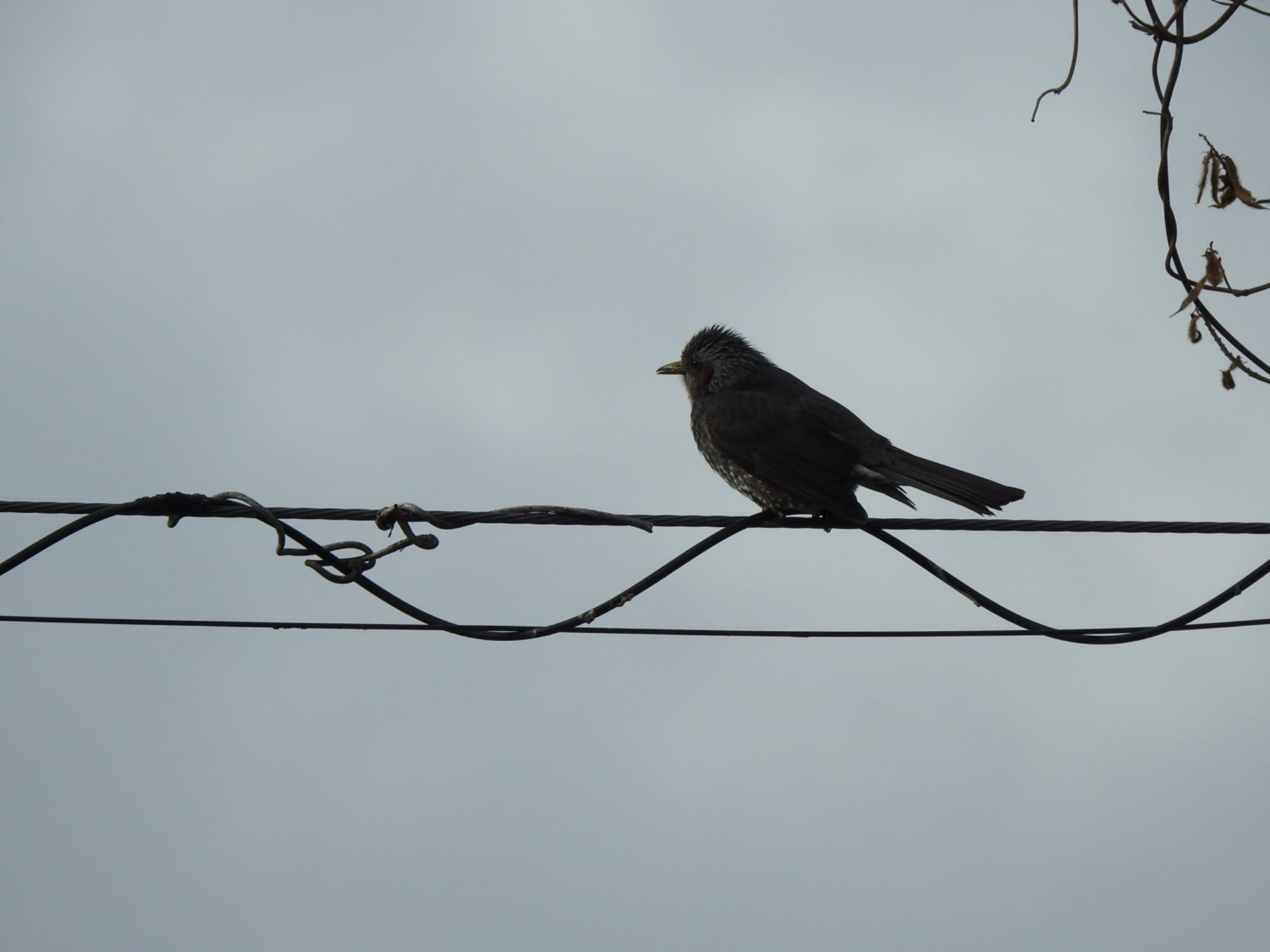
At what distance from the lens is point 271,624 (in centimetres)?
540

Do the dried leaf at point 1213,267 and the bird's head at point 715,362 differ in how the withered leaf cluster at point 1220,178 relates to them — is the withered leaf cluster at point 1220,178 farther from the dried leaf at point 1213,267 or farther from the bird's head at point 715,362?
the bird's head at point 715,362

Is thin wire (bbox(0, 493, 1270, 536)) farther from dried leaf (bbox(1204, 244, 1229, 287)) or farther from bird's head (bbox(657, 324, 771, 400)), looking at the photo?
bird's head (bbox(657, 324, 771, 400))

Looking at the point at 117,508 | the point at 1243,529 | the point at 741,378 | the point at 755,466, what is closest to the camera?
the point at 117,508

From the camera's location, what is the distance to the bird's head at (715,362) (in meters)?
8.38

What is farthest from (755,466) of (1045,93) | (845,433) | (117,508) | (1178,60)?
(117,508)

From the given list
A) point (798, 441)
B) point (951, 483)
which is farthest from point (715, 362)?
point (951, 483)

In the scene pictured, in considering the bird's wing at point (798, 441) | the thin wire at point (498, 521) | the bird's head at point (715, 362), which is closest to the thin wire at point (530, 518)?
the thin wire at point (498, 521)

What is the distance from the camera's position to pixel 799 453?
7.10 metres

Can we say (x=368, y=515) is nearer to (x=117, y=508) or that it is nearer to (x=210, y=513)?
(x=210, y=513)

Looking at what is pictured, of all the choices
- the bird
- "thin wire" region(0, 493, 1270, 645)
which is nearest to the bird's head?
the bird

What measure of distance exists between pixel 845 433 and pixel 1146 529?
2448mm

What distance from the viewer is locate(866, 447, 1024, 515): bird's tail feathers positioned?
620 centimetres

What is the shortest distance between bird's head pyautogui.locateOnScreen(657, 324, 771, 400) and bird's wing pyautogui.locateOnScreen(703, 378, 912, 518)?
12.9 inches

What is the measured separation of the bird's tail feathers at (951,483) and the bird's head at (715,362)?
160cm
